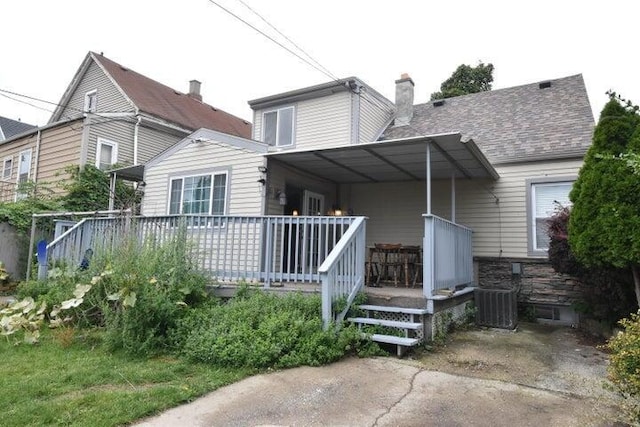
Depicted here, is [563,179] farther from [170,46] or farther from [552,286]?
[170,46]

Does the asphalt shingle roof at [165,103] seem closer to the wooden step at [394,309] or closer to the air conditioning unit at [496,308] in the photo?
the wooden step at [394,309]

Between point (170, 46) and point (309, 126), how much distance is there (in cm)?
388

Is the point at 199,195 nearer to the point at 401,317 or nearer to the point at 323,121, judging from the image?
the point at 323,121

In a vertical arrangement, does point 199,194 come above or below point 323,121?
below

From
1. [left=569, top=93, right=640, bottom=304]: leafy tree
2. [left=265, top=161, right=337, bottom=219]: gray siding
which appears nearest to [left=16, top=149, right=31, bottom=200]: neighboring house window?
[left=265, top=161, right=337, bottom=219]: gray siding

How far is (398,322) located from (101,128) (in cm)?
1231

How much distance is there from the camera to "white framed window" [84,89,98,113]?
16.0 meters

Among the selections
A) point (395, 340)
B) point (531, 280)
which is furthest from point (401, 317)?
point (531, 280)

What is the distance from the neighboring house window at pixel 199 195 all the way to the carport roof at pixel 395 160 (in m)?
1.58

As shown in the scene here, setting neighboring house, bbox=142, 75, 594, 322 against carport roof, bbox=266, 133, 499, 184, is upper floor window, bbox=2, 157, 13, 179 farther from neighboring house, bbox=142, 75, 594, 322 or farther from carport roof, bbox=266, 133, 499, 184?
carport roof, bbox=266, 133, 499, 184

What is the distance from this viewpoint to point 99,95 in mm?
15891

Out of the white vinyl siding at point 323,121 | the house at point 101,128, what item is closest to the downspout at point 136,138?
the house at point 101,128

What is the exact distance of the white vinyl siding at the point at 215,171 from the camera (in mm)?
8430

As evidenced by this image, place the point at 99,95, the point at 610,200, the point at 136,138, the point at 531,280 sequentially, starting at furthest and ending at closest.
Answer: the point at 99,95, the point at 136,138, the point at 531,280, the point at 610,200
